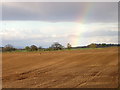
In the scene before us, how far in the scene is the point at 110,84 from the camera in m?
12.0

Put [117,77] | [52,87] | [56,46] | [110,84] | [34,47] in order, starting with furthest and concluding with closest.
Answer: [56,46] → [34,47] → [117,77] → [110,84] → [52,87]

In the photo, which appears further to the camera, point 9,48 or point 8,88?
point 9,48

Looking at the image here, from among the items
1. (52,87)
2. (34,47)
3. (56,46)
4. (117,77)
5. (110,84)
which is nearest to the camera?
(52,87)

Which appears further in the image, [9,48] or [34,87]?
[9,48]

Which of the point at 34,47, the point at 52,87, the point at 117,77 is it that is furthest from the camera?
the point at 34,47

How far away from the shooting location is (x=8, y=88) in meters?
11.5

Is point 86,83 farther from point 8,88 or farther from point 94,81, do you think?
point 8,88

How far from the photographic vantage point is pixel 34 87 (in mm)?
11273

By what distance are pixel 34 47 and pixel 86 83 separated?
6824 centimetres

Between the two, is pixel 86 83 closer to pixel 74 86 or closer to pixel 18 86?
pixel 74 86

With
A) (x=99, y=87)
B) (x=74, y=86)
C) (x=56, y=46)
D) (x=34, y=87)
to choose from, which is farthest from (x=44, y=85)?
(x=56, y=46)

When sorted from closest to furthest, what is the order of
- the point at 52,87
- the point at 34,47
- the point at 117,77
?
the point at 52,87
the point at 117,77
the point at 34,47

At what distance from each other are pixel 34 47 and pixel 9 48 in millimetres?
6992

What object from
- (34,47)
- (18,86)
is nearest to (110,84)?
(18,86)
